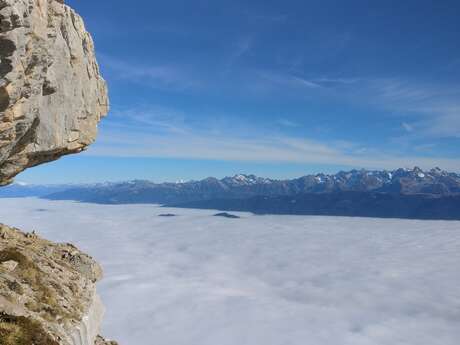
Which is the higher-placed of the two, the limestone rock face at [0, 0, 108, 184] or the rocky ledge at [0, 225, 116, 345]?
the limestone rock face at [0, 0, 108, 184]

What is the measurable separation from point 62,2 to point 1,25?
37.1 ft

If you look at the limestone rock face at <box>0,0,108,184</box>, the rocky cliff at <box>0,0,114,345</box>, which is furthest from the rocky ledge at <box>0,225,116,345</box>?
the limestone rock face at <box>0,0,108,184</box>

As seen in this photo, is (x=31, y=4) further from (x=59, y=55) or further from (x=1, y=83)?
(x=59, y=55)

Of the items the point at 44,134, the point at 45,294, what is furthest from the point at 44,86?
the point at 45,294

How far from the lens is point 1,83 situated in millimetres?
21875

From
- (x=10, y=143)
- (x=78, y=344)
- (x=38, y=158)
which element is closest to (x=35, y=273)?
(x=78, y=344)

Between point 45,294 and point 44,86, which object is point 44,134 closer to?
point 44,86

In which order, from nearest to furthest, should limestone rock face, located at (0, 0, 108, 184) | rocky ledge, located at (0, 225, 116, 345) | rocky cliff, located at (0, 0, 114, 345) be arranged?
rocky ledge, located at (0, 225, 116, 345) < rocky cliff, located at (0, 0, 114, 345) < limestone rock face, located at (0, 0, 108, 184)

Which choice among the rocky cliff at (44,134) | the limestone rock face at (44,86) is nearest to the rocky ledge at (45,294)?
the rocky cliff at (44,134)

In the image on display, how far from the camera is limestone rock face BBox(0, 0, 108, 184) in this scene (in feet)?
71.7

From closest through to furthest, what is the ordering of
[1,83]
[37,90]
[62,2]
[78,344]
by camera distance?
[1,83] < [78,344] < [37,90] < [62,2]

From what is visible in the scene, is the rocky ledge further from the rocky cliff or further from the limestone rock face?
the limestone rock face

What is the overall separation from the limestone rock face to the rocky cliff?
0.06 meters

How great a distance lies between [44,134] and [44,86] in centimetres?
440
